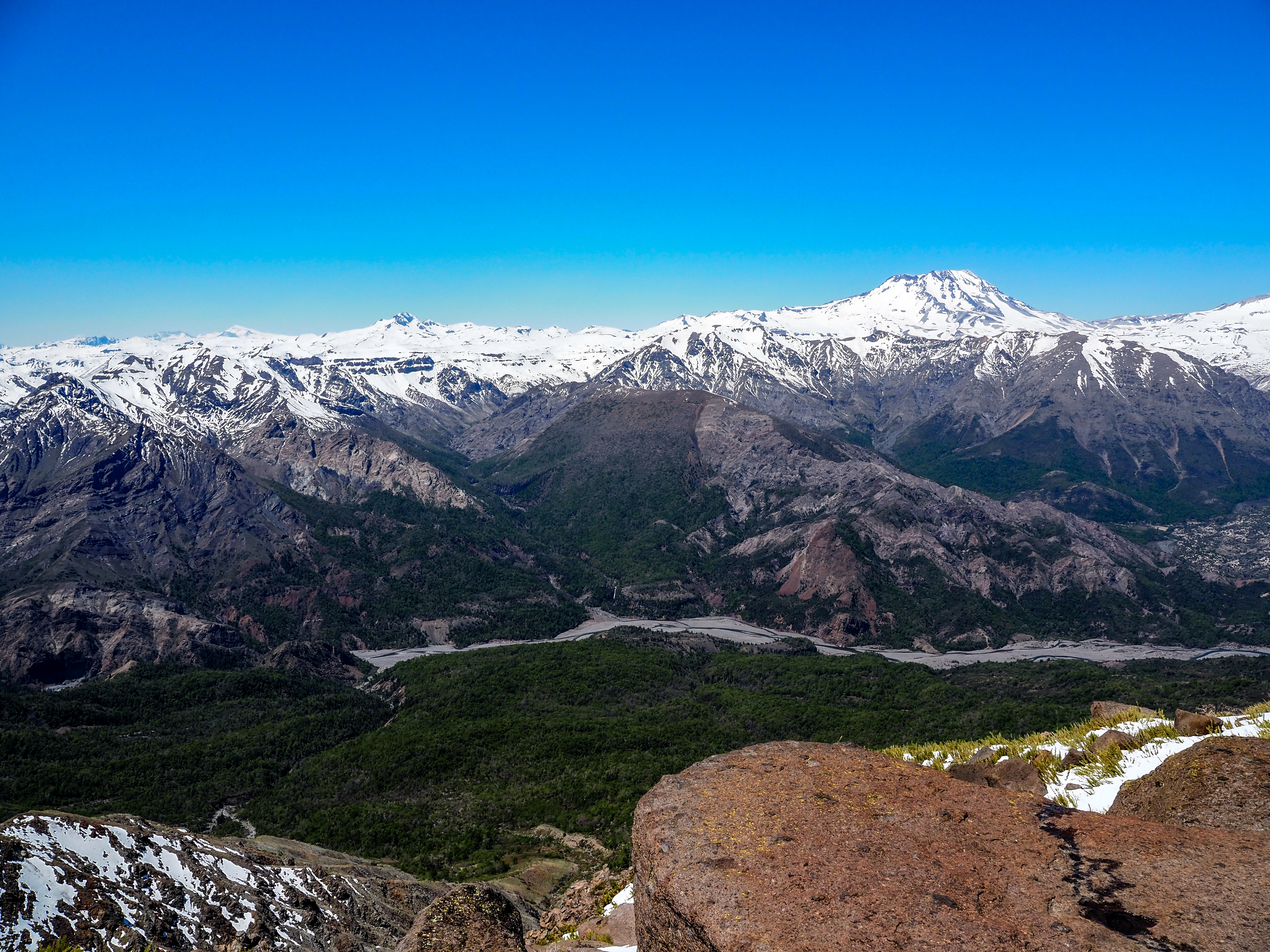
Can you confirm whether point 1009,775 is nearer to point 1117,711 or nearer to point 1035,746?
point 1035,746

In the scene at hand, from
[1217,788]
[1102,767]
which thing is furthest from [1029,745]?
[1217,788]

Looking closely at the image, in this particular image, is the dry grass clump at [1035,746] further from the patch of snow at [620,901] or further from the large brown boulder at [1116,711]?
the patch of snow at [620,901]

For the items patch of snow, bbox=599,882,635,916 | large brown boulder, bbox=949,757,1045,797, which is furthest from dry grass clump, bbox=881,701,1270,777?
patch of snow, bbox=599,882,635,916

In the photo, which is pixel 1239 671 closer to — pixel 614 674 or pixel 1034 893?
pixel 614 674

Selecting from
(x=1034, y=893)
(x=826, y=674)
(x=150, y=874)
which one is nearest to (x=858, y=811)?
(x=1034, y=893)

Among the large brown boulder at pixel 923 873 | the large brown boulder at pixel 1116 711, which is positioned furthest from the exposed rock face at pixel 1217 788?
the large brown boulder at pixel 1116 711

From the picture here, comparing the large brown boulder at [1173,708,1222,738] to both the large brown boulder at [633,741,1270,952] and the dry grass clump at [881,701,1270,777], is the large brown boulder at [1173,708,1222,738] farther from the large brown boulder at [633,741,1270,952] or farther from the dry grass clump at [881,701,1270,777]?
the large brown boulder at [633,741,1270,952]
